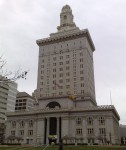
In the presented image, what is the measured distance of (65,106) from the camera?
10575cm

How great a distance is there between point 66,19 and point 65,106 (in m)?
67.6

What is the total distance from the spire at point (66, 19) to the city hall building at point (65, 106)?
8.54 feet

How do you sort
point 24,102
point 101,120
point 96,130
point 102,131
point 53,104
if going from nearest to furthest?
point 102,131 → point 96,130 → point 101,120 → point 53,104 → point 24,102

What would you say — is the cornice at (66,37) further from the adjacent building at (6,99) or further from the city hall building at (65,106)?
the adjacent building at (6,99)

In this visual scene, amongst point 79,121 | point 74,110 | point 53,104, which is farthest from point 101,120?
point 53,104

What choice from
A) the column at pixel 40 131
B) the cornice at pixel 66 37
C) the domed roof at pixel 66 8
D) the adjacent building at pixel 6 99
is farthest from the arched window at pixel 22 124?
the domed roof at pixel 66 8

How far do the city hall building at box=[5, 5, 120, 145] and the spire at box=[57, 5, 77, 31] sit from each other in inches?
103

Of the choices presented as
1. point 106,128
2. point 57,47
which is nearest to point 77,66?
point 57,47

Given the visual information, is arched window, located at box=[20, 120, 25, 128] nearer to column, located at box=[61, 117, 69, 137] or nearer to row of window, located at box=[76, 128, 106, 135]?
column, located at box=[61, 117, 69, 137]

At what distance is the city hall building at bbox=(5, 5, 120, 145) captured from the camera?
319 ft

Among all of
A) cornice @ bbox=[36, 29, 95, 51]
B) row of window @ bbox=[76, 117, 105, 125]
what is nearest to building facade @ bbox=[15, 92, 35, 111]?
cornice @ bbox=[36, 29, 95, 51]

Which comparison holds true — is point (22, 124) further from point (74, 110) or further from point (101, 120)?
point (101, 120)

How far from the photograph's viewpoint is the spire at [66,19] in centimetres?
14525

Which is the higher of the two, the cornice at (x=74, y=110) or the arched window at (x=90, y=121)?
the cornice at (x=74, y=110)
